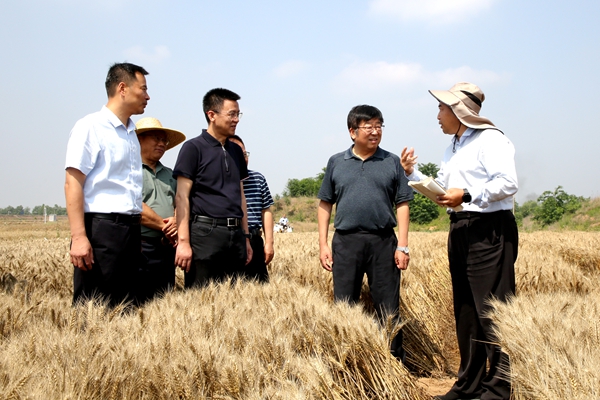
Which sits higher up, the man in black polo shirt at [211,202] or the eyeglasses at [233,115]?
the eyeglasses at [233,115]

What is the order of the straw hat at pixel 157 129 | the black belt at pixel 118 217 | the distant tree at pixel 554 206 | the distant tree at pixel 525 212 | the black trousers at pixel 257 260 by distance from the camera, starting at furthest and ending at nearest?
the distant tree at pixel 525 212
the distant tree at pixel 554 206
the black trousers at pixel 257 260
the straw hat at pixel 157 129
the black belt at pixel 118 217

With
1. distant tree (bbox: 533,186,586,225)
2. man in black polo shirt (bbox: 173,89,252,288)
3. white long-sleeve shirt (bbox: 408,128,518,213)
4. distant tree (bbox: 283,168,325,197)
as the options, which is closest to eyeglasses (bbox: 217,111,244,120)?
man in black polo shirt (bbox: 173,89,252,288)

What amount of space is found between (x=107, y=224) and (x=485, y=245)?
2178 millimetres

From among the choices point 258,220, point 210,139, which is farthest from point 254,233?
point 210,139

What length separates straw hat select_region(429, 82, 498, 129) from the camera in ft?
9.99

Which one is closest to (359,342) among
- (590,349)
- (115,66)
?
(590,349)

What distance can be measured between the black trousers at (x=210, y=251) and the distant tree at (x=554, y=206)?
36.5 m

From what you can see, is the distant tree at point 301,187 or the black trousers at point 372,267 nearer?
the black trousers at point 372,267

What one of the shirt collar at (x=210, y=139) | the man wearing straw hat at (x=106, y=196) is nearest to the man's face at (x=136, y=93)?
the man wearing straw hat at (x=106, y=196)

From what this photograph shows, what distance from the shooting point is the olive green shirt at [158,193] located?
4000mm

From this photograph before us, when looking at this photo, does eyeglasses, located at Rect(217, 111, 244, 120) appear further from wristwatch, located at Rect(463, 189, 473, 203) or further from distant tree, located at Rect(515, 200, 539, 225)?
distant tree, located at Rect(515, 200, 539, 225)

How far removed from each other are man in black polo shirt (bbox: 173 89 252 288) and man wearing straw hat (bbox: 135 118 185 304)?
255 millimetres

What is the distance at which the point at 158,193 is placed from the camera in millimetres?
4090

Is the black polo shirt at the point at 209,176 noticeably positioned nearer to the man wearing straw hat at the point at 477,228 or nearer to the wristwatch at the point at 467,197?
the man wearing straw hat at the point at 477,228
